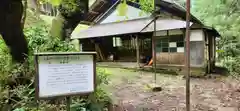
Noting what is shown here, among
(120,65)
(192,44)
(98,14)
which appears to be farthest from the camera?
(98,14)

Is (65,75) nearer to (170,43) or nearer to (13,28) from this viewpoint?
(13,28)

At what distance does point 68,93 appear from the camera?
307 centimetres

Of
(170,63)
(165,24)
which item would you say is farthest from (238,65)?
(165,24)

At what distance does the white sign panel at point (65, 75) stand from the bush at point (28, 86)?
3.05 feet

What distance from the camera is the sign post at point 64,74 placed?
9.58 feet

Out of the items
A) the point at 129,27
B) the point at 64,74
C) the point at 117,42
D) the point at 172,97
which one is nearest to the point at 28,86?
the point at 64,74

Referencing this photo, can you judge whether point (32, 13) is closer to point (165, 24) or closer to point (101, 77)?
point (165, 24)

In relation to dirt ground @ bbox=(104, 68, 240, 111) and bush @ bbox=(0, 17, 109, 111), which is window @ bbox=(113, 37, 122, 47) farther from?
bush @ bbox=(0, 17, 109, 111)

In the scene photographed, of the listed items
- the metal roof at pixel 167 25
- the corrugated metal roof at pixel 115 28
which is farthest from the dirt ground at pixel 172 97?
the corrugated metal roof at pixel 115 28

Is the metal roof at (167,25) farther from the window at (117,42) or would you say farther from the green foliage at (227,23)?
the window at (117,42)

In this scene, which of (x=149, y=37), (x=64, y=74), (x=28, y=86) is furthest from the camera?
(x=149, y=37)

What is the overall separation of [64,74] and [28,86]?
1363mm

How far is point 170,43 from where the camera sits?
12.6 meters

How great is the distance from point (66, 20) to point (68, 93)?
7.42 ft
